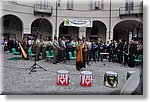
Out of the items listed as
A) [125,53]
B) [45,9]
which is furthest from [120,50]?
[45,9]

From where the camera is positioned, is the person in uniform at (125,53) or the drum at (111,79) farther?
the person in uniform at (125,53)

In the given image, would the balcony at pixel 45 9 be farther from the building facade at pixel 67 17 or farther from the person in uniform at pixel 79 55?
the person in uniform at pixel 79 55

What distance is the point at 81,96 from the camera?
9.75 ft

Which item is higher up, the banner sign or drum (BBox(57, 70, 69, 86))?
the banner sign

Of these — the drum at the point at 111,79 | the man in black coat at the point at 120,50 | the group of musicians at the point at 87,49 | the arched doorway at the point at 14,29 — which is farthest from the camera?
the arched doorway at the point at 14,29

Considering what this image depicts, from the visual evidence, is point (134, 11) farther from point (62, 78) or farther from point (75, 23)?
point (62, 78)

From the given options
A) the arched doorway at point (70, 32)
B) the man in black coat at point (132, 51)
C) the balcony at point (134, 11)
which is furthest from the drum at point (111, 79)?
the arched doorway at point (70, 32)

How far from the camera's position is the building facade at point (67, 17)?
6.61 metres

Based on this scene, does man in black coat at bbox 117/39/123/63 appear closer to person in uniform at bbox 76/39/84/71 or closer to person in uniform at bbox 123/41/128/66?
person in uniform at bbox 123/41/128/66

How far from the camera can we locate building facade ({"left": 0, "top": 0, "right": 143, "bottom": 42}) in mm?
6609

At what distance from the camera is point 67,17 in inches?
261

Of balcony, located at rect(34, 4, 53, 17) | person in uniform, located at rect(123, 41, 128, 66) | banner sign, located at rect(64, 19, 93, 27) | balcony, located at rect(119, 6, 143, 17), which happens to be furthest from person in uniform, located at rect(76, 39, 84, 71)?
balcony, located at rect(34, 4, 53, 17)

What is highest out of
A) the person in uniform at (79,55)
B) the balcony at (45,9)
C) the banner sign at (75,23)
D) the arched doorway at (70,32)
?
the balcony at (45,9)

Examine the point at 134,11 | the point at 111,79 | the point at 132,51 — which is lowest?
the point at 111,79
